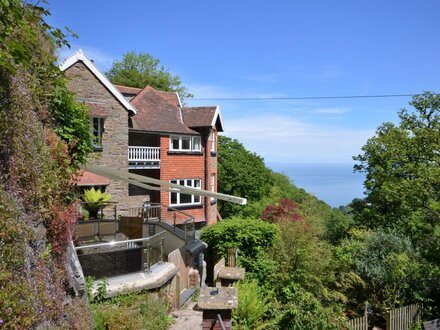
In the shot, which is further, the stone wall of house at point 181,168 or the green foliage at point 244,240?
the stone wall of house at point 181,168

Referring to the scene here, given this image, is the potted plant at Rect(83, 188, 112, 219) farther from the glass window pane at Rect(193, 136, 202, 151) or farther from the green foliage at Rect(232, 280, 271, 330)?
the glass window pane at Rect(193, 136, 202, 151)

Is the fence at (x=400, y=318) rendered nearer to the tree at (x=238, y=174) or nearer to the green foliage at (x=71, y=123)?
the green foliage at (x=71, y=123)

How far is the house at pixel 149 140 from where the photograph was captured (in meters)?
19.7

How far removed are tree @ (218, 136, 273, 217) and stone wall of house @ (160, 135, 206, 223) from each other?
11592 millimetres

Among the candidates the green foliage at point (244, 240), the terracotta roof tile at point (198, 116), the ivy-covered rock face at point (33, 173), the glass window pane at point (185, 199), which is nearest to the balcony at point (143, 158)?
the glass window pane at point (185, 199)

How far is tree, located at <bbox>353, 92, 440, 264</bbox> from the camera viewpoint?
2088cm

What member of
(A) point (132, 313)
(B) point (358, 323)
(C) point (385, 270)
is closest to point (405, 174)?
(C) point (385, 270)

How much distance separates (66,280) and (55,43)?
4.48m

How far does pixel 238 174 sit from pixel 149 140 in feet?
51.1

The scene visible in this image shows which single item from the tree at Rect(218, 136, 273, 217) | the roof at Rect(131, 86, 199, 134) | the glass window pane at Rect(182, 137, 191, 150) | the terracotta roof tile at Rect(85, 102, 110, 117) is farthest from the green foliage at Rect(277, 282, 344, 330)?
the tree at Rect(218, 136, 273, 217)

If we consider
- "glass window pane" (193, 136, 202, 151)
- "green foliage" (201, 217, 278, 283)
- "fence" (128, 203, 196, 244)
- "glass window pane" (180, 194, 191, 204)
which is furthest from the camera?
"glass window pane" (193, 136, 202, 151)

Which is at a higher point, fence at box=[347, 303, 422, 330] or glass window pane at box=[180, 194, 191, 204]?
glass window pane at box=[180, 194, 191, 204]

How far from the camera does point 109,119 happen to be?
20.5 meters

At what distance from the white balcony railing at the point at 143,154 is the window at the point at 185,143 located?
1.31m
